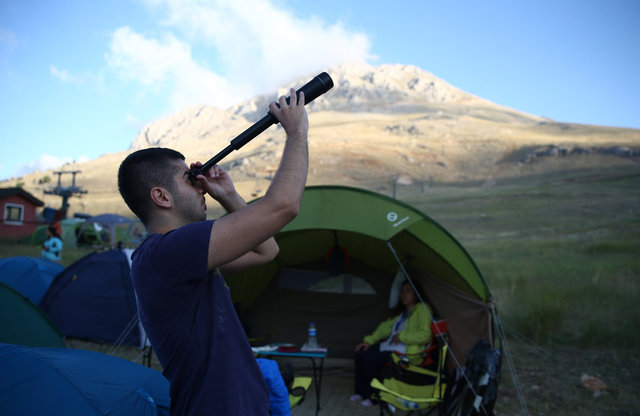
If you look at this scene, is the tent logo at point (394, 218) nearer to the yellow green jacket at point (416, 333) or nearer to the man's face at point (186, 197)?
the yellow green jacket at point (416, 333)

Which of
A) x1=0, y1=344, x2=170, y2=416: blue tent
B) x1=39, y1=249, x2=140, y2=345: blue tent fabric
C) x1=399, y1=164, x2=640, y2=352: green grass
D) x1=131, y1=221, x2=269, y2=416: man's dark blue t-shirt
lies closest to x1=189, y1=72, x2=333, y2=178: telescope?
x1=131, y1=221, x2=269, y2=416: man's dark blue t-shirt

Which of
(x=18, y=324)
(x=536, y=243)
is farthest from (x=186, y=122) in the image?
(x=18, y=324)

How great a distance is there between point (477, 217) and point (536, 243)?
15.8 meters

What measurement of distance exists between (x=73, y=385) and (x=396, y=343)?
14.9ft

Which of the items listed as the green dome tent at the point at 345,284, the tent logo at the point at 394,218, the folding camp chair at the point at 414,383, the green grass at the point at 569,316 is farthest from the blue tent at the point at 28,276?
the green grass at the point at 569,316

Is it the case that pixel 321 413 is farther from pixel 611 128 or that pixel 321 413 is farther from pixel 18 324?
pixel 611 128

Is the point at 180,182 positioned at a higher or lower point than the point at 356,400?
higher

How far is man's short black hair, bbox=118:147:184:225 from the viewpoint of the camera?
5.19 feet

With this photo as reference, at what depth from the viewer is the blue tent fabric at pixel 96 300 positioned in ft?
26.1

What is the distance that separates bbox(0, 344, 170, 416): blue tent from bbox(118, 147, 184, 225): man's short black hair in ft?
3.47

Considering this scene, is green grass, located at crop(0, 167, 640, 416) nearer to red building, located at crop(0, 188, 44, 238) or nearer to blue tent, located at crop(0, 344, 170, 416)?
red building, located at crop(0, 188, 44, 238)

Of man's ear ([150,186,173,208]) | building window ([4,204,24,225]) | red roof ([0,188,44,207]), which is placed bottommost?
building window ([4,204,24,225])

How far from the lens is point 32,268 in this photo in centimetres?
908

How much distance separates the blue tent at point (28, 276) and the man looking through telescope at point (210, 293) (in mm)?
8712
